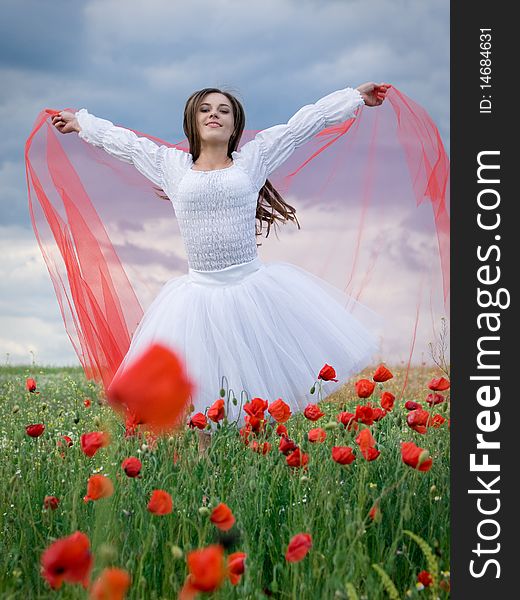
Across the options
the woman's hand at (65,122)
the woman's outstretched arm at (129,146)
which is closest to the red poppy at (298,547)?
the woman's outstretched arm at (129,146)

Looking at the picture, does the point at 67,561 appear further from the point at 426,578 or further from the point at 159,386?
the point at 426,578

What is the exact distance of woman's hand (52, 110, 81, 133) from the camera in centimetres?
451

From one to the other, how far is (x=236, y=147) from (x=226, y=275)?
0.76 m

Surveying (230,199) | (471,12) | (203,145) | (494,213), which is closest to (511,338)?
(494,213)

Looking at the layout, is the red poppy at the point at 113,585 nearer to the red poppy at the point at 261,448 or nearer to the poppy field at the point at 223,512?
the poppy field at the point at 223,512

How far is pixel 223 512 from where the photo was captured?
1.86m

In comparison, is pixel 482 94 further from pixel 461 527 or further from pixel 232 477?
pixel 232 477

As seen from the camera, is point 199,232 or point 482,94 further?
point 199,232

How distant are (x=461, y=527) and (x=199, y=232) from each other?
228 cm

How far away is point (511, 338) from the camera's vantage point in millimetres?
2326

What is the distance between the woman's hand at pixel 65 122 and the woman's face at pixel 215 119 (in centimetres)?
69

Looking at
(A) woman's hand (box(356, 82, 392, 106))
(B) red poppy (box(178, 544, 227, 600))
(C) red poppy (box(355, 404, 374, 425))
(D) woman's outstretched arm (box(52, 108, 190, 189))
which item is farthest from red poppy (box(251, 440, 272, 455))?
(A) woman's hand (box(356, 82, 392, 106))

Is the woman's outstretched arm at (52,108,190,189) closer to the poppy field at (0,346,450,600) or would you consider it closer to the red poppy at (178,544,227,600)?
the poppy field at (0,346,450,600)

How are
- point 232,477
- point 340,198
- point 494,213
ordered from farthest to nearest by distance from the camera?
point 340,198, point 232,477, point 494,213
